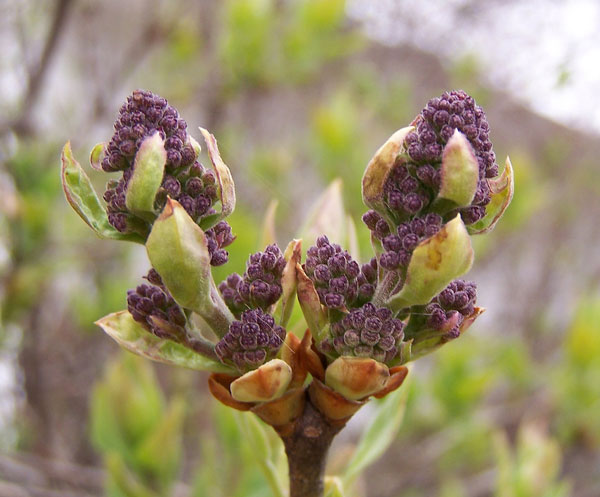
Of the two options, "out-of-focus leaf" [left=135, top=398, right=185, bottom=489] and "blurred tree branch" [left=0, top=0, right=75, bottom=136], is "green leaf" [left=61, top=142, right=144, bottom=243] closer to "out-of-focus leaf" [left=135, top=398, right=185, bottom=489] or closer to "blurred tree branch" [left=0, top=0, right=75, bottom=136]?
"out-of-focus leaf" [left=135, top=398, right=185, bottom=489]

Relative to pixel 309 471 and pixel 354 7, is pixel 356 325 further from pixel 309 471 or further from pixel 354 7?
pixel 354 7

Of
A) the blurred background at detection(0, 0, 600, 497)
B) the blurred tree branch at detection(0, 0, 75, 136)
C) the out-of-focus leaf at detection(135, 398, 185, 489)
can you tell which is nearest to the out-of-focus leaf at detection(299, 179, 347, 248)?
the blurred background at detection(0, 0, 600, 497)

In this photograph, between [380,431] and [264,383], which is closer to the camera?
[264,383]

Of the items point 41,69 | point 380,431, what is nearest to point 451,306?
point 380,431

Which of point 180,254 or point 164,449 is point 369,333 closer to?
point 180,254

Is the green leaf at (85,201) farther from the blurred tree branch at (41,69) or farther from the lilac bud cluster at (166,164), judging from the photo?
the blurred tree branch at (41,69)
